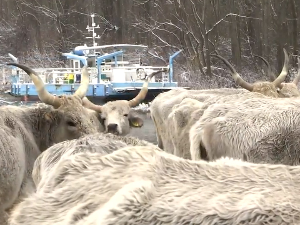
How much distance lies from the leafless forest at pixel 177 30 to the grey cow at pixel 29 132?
709 inches

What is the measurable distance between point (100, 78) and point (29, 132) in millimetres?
18264

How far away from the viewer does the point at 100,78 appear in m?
24.1

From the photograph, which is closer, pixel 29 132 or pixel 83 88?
pixel 29 132

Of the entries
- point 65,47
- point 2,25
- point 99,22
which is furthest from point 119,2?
point 2,25

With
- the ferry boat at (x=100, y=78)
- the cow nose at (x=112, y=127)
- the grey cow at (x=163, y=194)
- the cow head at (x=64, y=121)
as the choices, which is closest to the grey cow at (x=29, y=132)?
the cow head at (x=64, y=121)

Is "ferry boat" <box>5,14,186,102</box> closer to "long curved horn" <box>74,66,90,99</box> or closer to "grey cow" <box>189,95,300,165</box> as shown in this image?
"long curved horn" <box>74,66,90,99</box>

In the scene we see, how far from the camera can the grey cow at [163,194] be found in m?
2.06

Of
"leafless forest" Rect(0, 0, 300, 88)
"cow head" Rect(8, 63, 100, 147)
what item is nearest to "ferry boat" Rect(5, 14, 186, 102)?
"leafless forest" Rect(0, 0, 300, 88)

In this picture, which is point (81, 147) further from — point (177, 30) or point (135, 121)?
point (177, 30)

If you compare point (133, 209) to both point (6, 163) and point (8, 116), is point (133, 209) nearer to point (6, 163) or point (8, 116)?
point (6, 163)

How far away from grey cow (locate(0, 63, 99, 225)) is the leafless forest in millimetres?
17998

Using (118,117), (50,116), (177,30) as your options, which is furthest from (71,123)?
(177,30)

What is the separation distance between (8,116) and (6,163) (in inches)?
30.8

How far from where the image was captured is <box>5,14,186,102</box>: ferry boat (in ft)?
72.3
